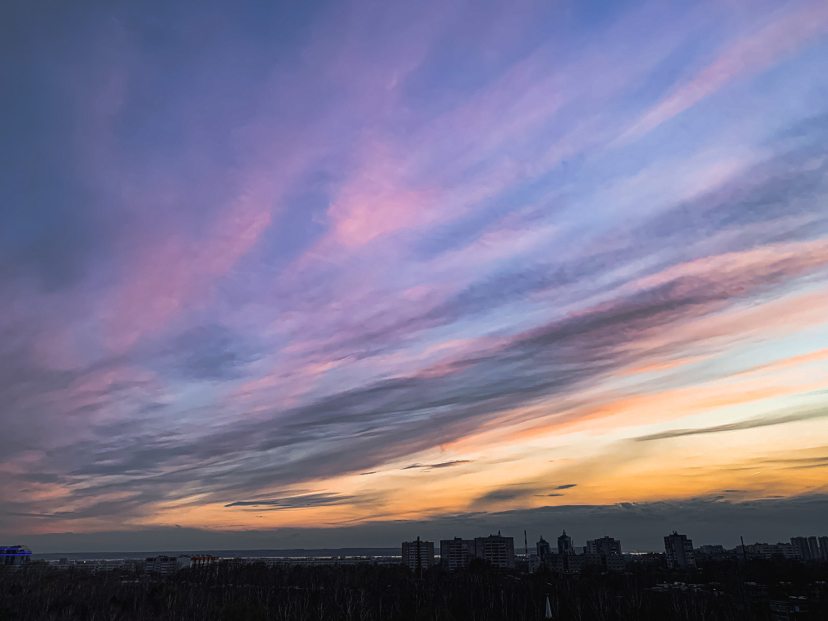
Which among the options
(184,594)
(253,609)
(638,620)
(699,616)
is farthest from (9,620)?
(699,616)

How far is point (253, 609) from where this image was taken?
8400cm

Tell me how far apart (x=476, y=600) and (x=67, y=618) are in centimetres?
6752

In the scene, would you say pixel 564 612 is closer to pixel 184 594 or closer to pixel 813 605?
pixel 813 605

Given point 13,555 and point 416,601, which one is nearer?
point 416,601

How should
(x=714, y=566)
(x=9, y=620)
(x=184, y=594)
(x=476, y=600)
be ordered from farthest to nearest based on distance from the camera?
1. (x=714, y=566)
2. (x=184, y=594)
3. (x=476, y=600)
4. (x=9, y=620)

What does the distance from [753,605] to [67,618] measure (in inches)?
4130

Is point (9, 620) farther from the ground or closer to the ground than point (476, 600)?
farther from the ground

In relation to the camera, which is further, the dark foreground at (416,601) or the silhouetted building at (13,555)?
the silhouetted building at (13,555)

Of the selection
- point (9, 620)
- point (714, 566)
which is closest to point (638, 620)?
point (9, 620)

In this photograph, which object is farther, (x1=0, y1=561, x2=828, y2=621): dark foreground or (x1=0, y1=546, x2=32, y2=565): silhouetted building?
(x1=0, y1=546, x2=32, y2=565): silhouetted building

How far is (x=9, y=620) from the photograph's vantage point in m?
63.5

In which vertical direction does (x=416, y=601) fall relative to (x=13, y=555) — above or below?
below

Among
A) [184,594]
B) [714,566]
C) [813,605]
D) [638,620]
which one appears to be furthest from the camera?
[714,566]

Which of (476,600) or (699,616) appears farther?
(476,600)
